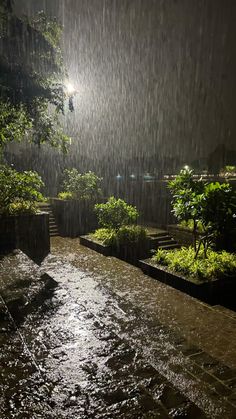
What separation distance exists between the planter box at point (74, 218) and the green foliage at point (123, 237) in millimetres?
3132

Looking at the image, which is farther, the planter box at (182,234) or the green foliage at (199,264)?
the planter box at (182,234)

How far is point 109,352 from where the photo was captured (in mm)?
2906

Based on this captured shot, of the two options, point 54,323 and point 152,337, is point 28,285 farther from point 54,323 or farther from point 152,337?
point 152,337

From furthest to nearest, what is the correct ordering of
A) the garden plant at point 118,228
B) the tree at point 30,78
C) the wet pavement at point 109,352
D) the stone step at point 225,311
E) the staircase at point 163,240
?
the staircase at point 163,240 < the garden plant at point 118,228 < the tree at point 30,78 < the stone step at point 225,311 < the wet pavement at point 109,352

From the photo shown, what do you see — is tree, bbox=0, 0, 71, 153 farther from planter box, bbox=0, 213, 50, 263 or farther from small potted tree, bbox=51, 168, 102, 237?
small potted tree, bbox=51, 168, 102, 237

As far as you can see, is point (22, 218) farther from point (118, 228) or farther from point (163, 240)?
point (163, 240)

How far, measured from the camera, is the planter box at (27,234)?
368 inches

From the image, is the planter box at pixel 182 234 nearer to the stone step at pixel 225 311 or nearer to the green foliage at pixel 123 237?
the green foliage at pixel 123 237

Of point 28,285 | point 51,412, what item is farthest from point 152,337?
point 51,412

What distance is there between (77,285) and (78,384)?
445cm

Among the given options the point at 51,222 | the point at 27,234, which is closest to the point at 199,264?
the point at 27,234

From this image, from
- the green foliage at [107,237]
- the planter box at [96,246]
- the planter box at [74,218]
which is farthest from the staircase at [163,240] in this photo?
the planter box at [74,218]

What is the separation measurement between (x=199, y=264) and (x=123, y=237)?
349cm

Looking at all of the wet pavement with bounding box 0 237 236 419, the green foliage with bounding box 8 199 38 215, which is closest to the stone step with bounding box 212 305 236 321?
the wet pavement with bounding box 0 237 236 419
